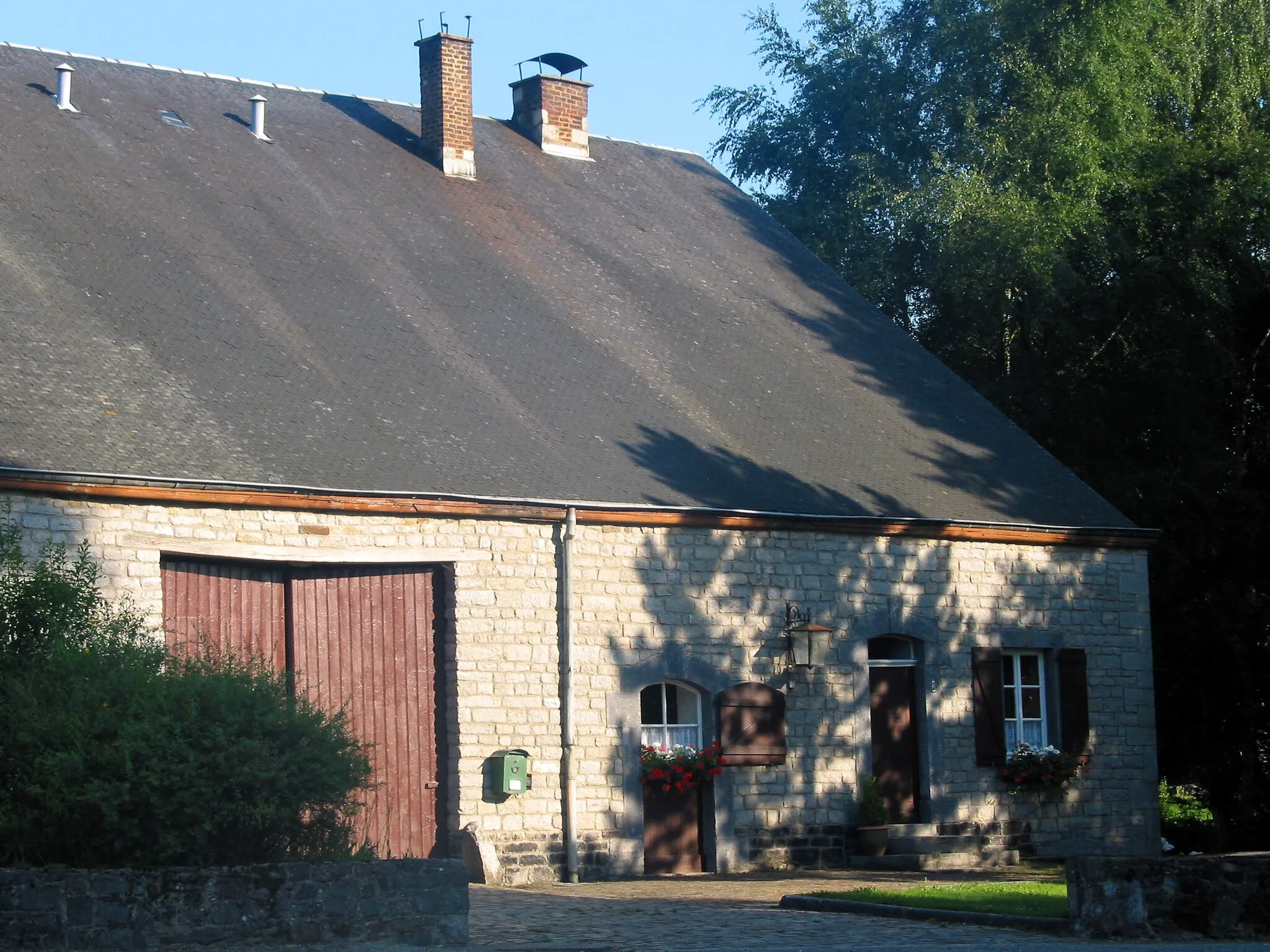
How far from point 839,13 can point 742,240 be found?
7.87 m

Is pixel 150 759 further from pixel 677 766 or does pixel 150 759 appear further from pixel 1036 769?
pixel 1036 769

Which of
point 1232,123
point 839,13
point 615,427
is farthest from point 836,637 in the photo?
point 839,13

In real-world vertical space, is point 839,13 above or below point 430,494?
above

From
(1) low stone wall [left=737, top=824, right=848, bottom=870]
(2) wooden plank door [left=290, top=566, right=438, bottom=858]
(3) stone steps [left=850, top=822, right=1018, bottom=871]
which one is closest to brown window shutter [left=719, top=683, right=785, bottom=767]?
(1) low stone wall [left=737, top=824, right=848, bottom=870]

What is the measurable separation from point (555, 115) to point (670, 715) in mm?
9099

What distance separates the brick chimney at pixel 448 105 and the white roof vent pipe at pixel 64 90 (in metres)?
4.17

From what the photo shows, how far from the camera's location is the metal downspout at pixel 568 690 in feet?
50.3

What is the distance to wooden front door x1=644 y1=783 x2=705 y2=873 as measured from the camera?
16.1m

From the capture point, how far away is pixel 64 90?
59.3ft

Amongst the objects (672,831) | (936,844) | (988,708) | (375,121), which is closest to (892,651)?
(988,708)

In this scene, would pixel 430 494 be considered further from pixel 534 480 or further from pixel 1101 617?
pixel 1101 617

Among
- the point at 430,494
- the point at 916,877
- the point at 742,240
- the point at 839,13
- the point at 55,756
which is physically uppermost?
the point at 839,13

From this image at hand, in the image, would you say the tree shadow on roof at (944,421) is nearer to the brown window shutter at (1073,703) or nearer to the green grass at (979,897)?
the brown window shutter at (1073,703)

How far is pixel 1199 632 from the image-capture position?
875 inches
